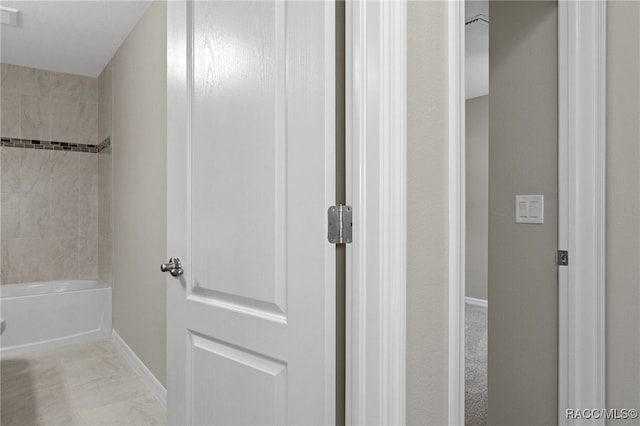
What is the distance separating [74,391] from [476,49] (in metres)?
4.06

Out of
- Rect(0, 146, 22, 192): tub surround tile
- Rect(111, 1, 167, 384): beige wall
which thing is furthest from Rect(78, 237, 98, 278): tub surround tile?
Rect(111, 1, 167, 384): beige wall

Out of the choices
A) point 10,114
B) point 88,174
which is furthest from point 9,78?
point 88,174

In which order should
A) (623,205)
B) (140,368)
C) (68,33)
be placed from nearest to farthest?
(623,205), (140,368), (68,33)

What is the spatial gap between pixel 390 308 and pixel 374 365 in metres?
0.13

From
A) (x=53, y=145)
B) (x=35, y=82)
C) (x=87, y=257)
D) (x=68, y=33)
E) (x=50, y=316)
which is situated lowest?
(x=50, y=316)

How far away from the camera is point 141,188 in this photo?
2982mm

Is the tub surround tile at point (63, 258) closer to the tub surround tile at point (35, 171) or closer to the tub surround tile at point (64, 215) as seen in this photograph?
the tub surround tile at point (64, 215)

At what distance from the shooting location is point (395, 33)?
934mm

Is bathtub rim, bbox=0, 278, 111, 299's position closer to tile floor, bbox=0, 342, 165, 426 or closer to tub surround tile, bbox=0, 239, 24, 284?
tub surround tile, bbox=0, 239, 24, 284

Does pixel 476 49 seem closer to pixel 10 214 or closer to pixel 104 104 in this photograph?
pixel 104 104

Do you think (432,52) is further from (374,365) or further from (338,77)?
(374,365)

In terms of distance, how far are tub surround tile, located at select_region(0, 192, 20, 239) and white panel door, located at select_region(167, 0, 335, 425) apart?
3360 millimetres

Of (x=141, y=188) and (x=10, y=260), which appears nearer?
(x=141, y=188)

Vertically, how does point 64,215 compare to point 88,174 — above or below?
below
